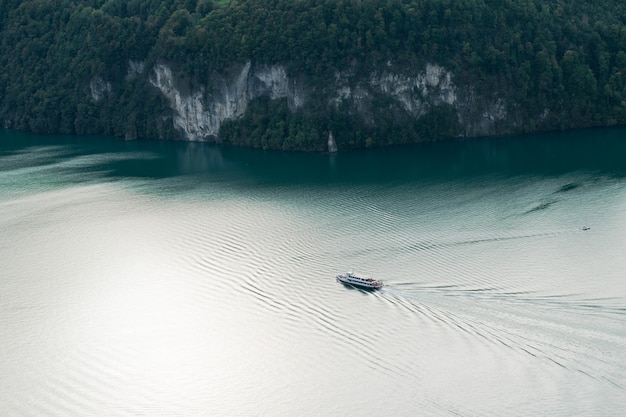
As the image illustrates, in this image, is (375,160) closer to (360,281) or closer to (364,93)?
(364,93)

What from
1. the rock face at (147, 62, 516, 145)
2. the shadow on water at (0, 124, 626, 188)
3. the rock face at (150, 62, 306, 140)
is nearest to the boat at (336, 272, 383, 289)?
the shadow on water at (0, 124, 626, 188)

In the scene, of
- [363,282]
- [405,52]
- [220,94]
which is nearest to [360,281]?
[363,282]

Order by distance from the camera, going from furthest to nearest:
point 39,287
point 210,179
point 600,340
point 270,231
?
1. point 210,179
2. point 270,231
3. point 39,287
4. point 600,340

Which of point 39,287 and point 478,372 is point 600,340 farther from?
point 39,287

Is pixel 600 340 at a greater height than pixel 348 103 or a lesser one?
lesser

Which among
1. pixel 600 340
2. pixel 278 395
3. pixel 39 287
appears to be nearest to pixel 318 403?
pixel 278 395

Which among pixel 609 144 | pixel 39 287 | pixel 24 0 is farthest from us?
pixel 24 0
